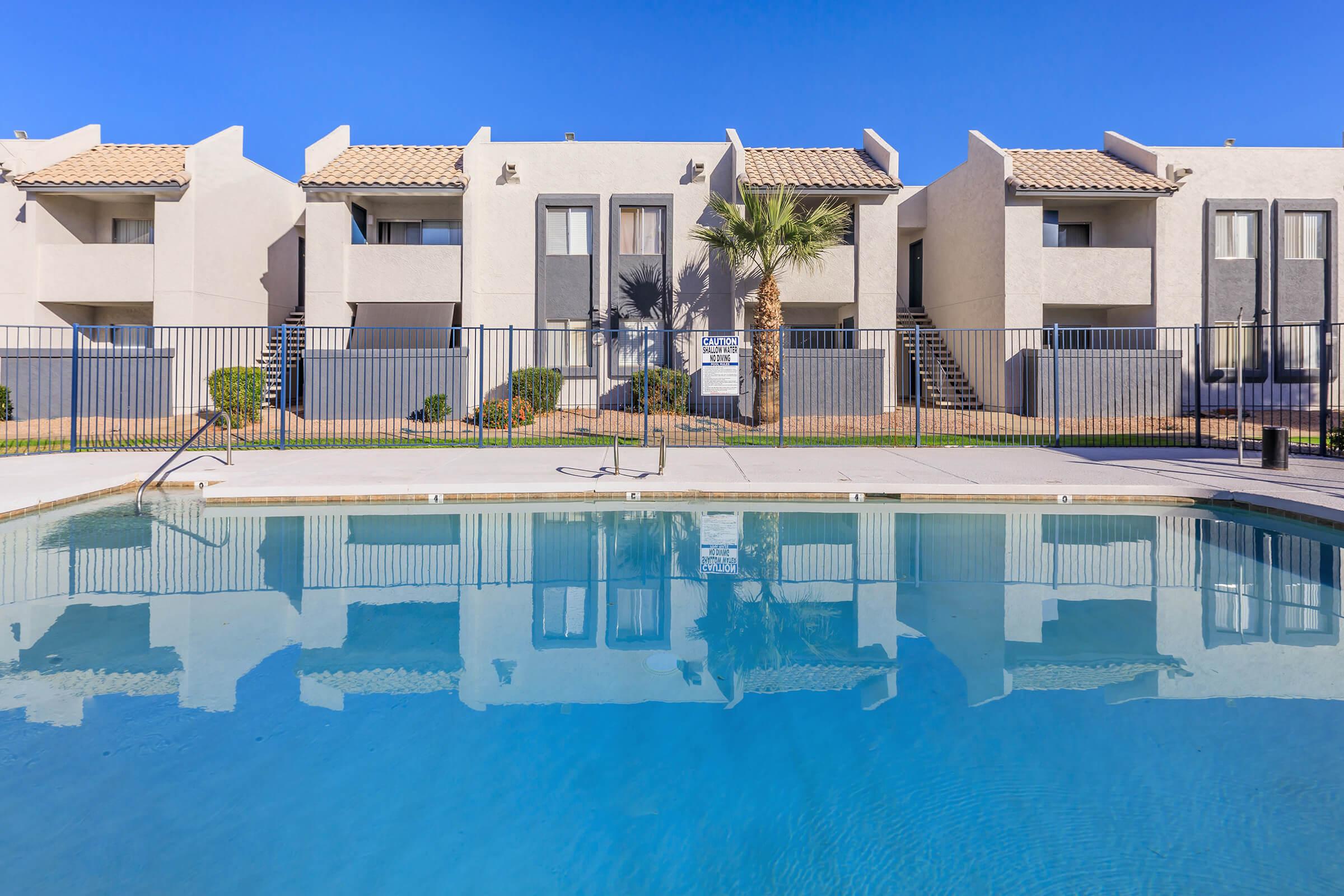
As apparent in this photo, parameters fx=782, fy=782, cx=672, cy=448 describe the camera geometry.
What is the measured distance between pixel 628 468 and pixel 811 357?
393 inches

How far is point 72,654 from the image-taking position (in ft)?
Answer: 16.1

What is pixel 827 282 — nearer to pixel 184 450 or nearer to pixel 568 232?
pixel 568 232

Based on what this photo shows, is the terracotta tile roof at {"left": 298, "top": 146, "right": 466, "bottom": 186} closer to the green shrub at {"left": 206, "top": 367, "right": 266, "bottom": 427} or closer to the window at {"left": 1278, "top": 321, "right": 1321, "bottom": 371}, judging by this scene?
the green shrub at {"left": 206, "top": 367, "right": 266, "bottom": 427}

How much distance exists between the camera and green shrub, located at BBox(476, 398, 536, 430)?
19516mm

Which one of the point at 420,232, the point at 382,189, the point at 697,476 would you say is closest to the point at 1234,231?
the point at 697,476

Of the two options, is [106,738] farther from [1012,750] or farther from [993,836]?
[1012,750]

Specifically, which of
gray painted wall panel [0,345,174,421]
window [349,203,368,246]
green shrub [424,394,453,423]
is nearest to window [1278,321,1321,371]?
green shrub [424,394,453,423]

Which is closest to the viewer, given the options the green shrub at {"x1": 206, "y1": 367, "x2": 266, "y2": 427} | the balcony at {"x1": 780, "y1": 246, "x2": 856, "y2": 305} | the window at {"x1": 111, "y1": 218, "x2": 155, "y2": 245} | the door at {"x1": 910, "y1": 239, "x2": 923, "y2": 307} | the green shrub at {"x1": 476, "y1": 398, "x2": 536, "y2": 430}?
the green shrub at {"x1": 206, "y1": 367, "x2": 266, "y2": 427}

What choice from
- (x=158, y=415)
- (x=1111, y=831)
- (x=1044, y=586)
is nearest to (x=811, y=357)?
(x=1044, y=586)

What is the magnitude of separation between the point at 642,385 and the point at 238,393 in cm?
1015

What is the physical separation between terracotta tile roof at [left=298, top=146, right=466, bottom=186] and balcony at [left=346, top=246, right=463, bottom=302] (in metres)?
1.71

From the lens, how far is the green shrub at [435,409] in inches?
798

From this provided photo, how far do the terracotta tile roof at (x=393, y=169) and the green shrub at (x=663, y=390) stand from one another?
7.32 meters

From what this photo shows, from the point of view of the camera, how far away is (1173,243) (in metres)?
22.4
